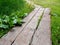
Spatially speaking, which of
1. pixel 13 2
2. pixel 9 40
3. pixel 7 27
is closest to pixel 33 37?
pixel 9 40

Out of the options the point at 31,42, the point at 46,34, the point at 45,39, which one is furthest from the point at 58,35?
the point at 31,42

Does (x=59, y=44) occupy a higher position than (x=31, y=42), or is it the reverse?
(x=31, y=42)

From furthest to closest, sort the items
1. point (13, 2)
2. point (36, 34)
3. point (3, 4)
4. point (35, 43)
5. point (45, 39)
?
1. point (13, 2)
2. point (3, 4)
3. point (36, 34)
4. point (45, 39)
5. point (35, 43)

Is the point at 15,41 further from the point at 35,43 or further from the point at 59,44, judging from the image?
the point at 59,44

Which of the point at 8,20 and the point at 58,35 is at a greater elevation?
the point at 8,20

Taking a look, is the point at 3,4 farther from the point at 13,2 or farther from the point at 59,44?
the point at 59,44

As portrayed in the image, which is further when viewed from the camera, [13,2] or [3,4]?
[13,2]

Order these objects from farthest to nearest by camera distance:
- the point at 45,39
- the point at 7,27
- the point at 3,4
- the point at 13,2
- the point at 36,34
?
the point at 13,2, the point at 3,4, the point at 7,27, the point at 36,34, the point at 45,39

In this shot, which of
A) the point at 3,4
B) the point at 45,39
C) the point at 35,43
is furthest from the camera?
the point at 3,4

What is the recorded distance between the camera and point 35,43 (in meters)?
2.86

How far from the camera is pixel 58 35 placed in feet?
13.5

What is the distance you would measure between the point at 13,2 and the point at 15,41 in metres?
2.98

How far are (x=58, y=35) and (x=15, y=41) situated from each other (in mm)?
1462

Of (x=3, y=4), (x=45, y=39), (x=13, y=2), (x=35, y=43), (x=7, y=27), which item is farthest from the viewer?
(x=13, y=2)
